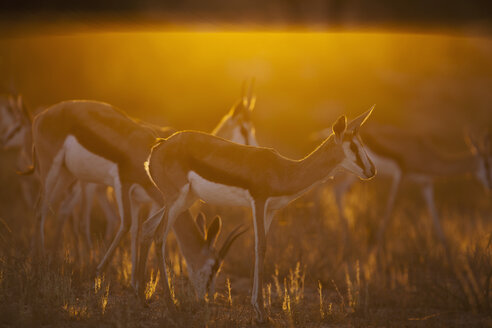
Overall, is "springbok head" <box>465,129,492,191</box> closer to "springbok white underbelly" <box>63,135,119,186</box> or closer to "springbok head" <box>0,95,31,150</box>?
"springbok white underbelly" <box>63,135,119,186</box>

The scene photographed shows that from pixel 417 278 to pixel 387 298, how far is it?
1055 millimetres

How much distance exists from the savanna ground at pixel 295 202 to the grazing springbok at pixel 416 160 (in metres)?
0.77

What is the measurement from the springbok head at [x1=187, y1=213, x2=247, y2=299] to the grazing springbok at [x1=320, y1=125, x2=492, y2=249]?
4124 mm

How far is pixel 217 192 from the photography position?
5207 millimetres

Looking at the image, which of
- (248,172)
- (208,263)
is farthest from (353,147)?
(208,263)

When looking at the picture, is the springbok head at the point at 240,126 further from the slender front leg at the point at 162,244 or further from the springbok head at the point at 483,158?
the springbok head at the point at 483,158

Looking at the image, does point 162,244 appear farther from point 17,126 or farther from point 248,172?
point 17,126

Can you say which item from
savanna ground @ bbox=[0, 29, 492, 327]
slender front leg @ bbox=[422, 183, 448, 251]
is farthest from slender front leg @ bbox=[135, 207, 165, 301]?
slender front leg @ bbox=[422, 183, 448, 251]

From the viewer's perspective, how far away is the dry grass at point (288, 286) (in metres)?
5.09

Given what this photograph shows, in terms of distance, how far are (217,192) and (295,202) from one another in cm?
376

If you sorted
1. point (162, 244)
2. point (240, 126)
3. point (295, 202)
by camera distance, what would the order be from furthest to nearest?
1. point (295, 202)
2. point (240, 126)
3. point (162, 244)

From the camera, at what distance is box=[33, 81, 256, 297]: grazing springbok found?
6148 mm

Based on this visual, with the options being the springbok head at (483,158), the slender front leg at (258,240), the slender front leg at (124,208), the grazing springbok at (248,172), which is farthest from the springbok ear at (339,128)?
the springbok head at (483,158)

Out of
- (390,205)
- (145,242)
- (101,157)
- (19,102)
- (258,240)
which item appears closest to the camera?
(258,240)
